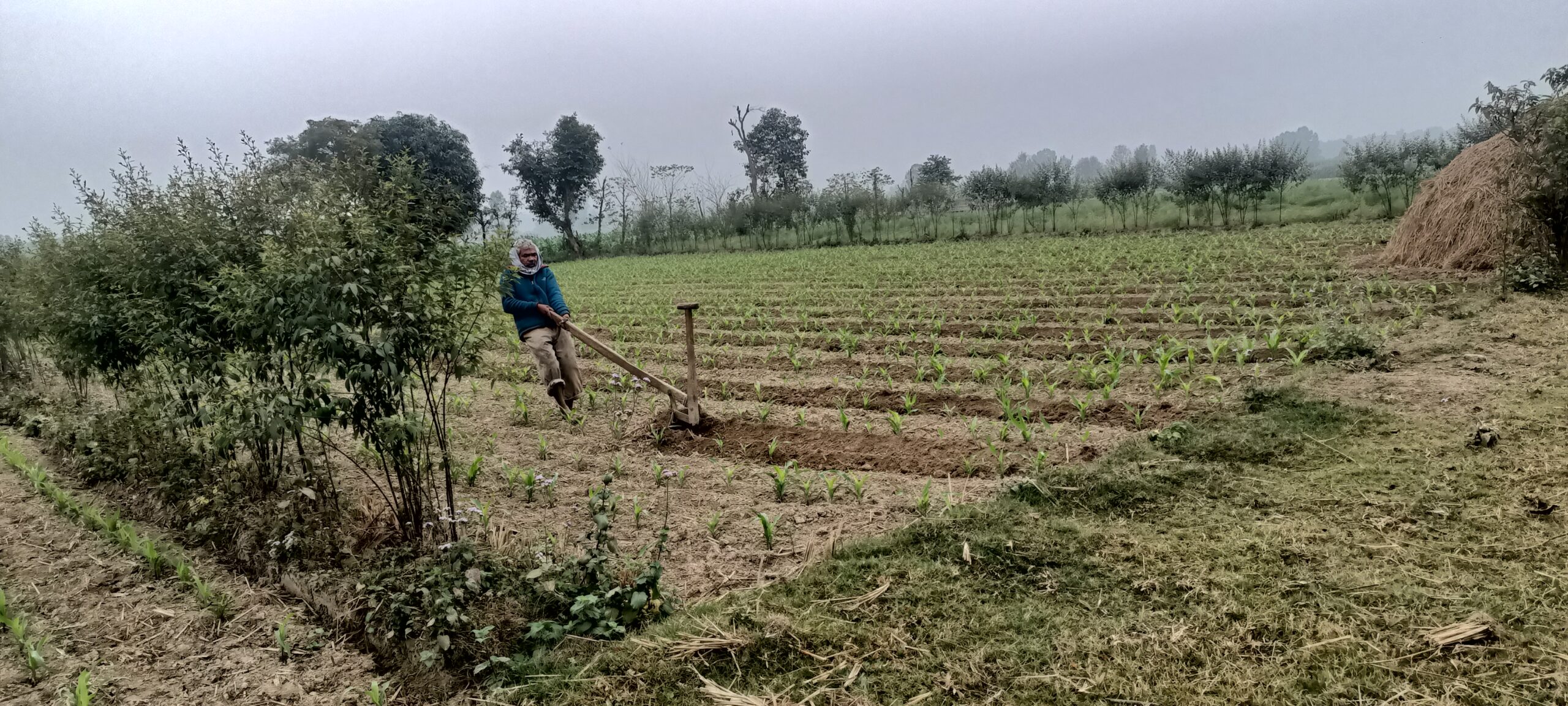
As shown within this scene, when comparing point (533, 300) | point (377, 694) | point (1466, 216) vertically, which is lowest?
point (377, 694)

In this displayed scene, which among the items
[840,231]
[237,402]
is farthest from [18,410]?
[840,231]

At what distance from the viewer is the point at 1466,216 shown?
1130 cm

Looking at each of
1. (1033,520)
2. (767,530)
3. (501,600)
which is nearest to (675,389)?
(767,530)

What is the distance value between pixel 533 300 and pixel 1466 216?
13.3 m

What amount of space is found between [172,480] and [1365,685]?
6.93 m

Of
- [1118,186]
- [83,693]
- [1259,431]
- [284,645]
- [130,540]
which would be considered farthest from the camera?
[1118,186]

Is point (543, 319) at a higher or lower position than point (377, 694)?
higher

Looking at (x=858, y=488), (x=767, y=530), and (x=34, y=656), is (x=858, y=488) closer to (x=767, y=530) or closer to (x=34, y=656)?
(x=767, y=530)

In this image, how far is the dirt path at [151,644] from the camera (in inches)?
124

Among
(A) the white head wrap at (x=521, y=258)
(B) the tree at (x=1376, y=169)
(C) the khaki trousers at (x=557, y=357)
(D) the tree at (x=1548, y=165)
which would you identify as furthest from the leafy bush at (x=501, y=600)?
(B) the tree at (x=1376, y=169)

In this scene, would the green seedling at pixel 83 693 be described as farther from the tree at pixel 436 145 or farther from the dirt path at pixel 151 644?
the tree at pixel 436 145

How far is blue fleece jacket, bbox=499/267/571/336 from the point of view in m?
6.80

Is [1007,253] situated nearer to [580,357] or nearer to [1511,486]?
[580,357]

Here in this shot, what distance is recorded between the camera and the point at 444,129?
3662 cm
